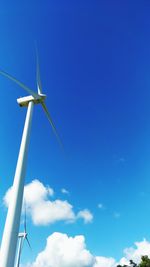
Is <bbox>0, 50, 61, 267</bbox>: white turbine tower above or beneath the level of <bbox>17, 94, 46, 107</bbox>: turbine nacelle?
beneath

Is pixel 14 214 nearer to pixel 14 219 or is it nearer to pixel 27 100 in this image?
pixel 14 219

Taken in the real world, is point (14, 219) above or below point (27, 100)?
below

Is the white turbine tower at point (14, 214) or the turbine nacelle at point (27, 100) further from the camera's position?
the turbine nacelle at point (27, 100)

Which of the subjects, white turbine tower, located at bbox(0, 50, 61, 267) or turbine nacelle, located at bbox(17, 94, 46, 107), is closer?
white turbine tower, located at bbox(0, 50, 61, 267)

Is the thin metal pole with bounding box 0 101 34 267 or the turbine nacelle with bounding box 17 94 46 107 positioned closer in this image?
the thin metal pole with bounding box 0 101 34 267

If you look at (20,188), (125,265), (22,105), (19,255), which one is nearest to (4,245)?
(20,188)

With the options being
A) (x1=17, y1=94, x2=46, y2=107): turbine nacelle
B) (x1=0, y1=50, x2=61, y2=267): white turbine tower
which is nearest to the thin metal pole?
(x1=0, y1=50, x2=61, y2=267): white turbine tower

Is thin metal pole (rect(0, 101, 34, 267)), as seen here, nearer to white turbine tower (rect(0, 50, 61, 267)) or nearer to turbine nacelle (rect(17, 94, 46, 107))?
white turbine tower (rect(0, 50, 61, 267))

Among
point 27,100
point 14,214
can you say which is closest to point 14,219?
point 14,214

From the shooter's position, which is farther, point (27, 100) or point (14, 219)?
point (27, 100)

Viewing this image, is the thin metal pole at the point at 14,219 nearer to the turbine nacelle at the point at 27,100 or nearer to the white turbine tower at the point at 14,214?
the white turbine tower at the point at 14,214

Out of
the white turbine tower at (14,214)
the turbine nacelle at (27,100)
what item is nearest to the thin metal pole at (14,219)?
the white turbine tower at (14,214)

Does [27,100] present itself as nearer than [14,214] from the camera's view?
No

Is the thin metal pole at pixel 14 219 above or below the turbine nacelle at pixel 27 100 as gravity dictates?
below
